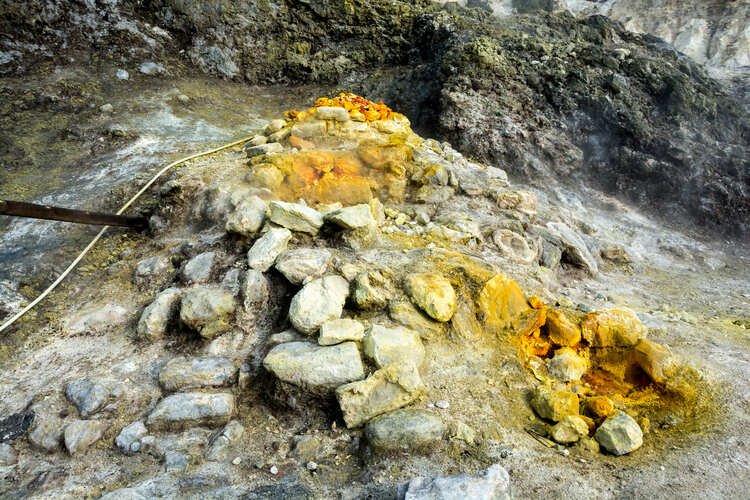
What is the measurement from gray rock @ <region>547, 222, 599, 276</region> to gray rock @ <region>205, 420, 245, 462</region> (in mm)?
4166

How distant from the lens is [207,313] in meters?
3.12

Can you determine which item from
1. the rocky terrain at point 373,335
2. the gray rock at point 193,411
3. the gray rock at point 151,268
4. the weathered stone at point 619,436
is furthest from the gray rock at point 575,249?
the gray rock at point 151,268

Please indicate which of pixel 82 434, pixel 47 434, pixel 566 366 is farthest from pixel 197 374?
pixel 566 366

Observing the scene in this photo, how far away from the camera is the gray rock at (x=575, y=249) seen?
196 inches

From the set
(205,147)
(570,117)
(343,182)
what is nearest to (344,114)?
(343,182)

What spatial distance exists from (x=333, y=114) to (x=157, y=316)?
3.65 meters

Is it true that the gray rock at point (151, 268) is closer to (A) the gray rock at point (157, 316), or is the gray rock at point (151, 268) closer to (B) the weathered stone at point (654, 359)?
(A) the gray rock at point (157, 316)

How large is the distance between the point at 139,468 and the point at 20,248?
12.2 ft

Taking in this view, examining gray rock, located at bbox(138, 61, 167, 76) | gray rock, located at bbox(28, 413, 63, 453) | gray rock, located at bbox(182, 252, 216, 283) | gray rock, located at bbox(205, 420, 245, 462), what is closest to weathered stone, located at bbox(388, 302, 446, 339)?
gray rock, located at bbox(205, 420, 245, 462)

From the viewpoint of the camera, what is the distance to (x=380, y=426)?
2383mm

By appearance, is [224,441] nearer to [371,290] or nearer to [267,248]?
[371,290]

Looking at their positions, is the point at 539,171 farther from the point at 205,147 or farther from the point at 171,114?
the point at 171,114

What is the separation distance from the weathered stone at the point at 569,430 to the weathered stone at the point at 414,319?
3.21ft

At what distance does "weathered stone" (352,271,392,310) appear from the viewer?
307cm
